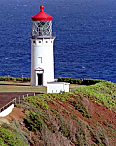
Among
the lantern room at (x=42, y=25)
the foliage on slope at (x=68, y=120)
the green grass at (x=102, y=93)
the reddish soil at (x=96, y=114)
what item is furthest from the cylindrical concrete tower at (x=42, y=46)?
the reddish soil at (x=96, y=114)

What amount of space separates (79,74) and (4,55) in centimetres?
2207

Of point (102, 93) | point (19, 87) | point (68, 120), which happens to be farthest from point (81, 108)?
point (19, 87)

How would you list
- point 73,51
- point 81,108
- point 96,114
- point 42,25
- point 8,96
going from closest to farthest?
point 81,108 < point 96,114 < point 8,96 < point 42,25 < point 73,51

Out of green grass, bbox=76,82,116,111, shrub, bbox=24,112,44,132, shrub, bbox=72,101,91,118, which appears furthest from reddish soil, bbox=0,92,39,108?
green grass, bbox=76,82,116,111

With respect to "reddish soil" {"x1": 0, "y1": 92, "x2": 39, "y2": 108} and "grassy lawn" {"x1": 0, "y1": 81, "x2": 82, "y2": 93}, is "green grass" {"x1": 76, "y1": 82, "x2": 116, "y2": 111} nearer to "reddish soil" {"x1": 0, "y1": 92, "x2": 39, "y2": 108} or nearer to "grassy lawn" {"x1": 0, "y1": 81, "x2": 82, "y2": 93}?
"grassy lawn" {"x1": 0, "y1": 81, "x2": 82, "y2": 93}

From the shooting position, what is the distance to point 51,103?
40.5m

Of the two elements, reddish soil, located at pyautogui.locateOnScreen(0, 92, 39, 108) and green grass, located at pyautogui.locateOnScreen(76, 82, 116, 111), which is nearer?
reddish soil, located at pyautogui.locateOnScreen(0, 92, 39, 108)

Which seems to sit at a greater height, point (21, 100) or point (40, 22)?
point (40, 22)

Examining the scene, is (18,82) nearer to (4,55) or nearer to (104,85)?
(104,85)

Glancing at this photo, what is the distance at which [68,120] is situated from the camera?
127 feet

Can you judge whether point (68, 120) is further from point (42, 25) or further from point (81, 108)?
point (42, 25)

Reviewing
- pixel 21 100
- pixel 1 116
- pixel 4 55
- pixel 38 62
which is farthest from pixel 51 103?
pixel 4 55

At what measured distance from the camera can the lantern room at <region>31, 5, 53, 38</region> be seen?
1892 inches

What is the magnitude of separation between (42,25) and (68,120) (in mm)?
11792
